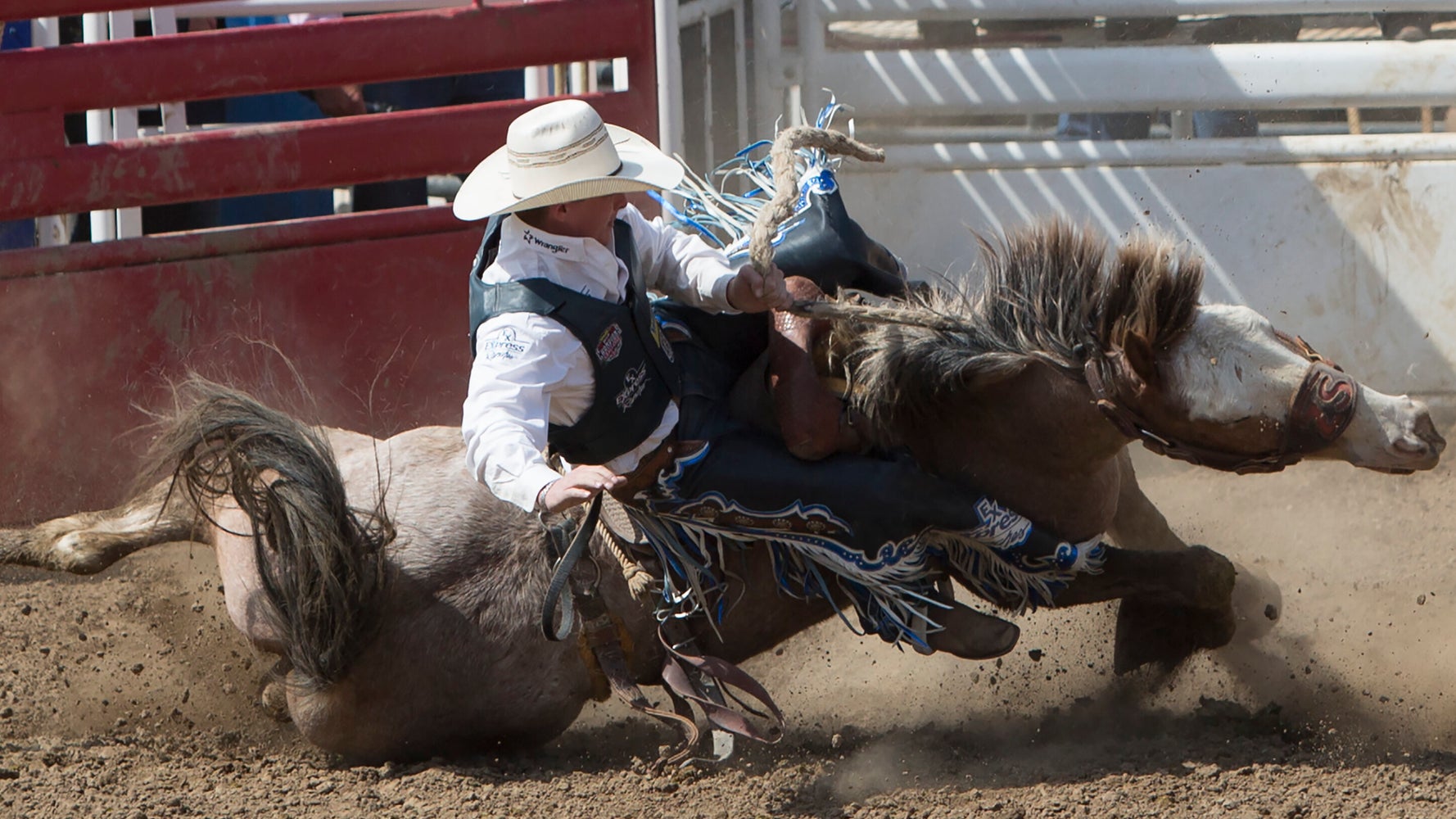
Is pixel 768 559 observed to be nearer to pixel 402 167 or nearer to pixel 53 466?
pixel 402 167

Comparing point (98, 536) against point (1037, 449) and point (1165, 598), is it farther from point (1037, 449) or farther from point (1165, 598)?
point (1165, 598)

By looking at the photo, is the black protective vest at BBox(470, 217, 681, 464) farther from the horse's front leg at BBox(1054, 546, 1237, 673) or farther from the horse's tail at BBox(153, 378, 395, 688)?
the horse's front leg at BBox(1054, 546, 1237, 673)

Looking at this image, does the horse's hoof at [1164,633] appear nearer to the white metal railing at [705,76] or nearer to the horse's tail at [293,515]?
the horse's tail at [293,515]

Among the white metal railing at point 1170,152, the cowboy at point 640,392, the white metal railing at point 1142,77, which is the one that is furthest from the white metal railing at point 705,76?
the cowboy at point 640,392

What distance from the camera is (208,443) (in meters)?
3.00

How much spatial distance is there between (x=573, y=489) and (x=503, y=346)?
37 centimetres

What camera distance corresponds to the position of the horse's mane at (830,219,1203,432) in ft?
9.21

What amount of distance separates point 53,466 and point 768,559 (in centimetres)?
272

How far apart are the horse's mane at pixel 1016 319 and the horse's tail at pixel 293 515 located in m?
1.19

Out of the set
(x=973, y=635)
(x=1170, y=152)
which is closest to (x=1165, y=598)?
(x=973, y=635)

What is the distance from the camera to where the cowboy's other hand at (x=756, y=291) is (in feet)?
9.39

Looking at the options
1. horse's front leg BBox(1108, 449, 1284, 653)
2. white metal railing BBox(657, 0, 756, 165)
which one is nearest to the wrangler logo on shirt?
horse's front leg BBox(1108, 449, 1284, 653)

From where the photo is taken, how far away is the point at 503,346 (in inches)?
99.8

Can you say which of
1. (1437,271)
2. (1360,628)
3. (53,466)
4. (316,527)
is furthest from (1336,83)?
(53,466)
